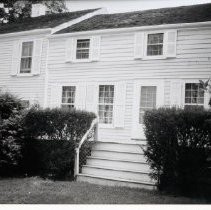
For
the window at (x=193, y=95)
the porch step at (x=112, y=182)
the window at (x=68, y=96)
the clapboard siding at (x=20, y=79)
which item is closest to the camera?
the porch step at (x=112, y=182)

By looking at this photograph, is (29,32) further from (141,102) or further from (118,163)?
(118,163)

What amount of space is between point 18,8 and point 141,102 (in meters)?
18.0

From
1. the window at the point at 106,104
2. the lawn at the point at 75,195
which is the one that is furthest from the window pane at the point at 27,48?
the lawn at the point at 75,195

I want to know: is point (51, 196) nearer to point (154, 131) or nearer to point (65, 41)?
point (154, 131)

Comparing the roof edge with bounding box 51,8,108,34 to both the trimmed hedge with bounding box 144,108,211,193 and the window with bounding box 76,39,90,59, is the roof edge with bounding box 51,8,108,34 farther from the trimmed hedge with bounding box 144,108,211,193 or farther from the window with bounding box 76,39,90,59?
the trimmed hedge with bounding box 144,108,211,193

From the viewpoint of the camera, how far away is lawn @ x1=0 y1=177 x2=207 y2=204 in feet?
28.1

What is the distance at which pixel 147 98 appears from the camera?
14875 mm

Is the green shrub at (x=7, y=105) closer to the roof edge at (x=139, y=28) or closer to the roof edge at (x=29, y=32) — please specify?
the roof edge at (x=139, y=28)

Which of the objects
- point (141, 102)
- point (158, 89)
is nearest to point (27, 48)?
point (141, 102)

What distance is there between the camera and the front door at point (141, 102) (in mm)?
14797

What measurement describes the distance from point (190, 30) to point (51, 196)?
27.2ft

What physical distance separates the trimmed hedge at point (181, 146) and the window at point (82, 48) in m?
7.56

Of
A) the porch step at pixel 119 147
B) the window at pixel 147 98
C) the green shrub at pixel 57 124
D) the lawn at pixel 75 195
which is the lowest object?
the lawn at pixel 75 195
